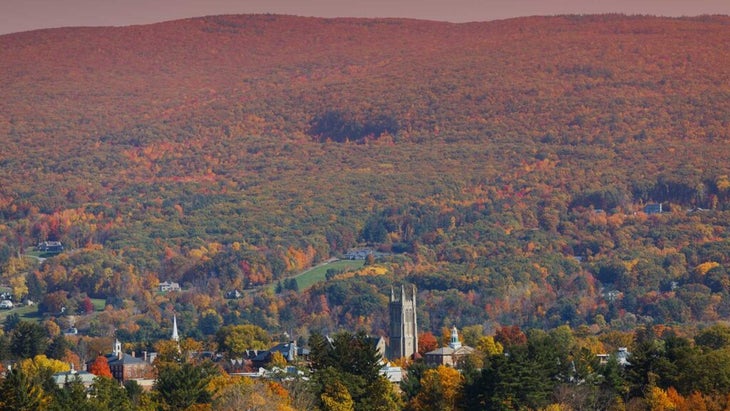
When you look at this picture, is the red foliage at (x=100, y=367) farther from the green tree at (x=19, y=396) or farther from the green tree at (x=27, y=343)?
the green tree at (x=19, y=396)

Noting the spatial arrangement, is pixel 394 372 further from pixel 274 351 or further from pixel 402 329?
pixel 402 329

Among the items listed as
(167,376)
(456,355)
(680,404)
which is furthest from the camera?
(456,355)

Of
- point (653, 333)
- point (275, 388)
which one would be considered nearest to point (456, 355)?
point (653, 333)

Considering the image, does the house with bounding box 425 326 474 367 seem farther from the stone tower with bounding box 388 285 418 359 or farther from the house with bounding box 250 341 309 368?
the stone tower with bounding box 388 285 418 359

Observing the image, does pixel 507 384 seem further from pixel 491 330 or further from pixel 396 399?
pixel 491 330

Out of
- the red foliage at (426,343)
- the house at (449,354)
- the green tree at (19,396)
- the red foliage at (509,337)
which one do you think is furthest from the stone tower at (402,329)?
the green tree at (19,396)
